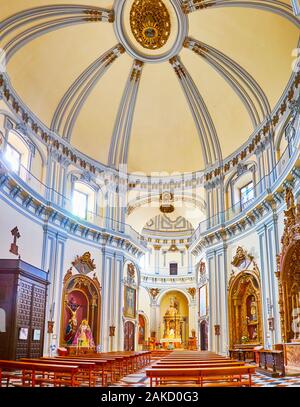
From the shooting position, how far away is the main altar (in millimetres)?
35666

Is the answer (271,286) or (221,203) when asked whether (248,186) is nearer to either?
(221,203)

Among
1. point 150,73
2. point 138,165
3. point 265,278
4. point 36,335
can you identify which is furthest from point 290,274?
point 138,165

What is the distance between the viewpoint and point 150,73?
2492 centimetres

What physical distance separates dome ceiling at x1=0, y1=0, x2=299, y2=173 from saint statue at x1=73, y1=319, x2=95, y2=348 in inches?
417

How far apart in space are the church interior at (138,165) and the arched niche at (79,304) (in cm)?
9

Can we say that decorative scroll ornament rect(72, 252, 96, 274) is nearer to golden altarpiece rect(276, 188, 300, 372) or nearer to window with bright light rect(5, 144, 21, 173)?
window with bright light rect(5, 144, 21, 173)

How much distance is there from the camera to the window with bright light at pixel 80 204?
81.7 feet

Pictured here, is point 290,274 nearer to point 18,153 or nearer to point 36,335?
point 36,335

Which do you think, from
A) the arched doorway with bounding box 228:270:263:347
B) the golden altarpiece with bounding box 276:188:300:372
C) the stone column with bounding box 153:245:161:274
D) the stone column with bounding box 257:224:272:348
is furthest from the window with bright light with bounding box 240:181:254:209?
the stone column with bounding box 153:245:161:274

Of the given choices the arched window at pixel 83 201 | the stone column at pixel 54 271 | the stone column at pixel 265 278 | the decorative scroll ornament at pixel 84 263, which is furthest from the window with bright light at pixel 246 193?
the stone column at pixel 54 271

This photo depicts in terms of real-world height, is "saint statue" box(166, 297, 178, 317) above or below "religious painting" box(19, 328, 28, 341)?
above

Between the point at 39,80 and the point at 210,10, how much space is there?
30.6ft

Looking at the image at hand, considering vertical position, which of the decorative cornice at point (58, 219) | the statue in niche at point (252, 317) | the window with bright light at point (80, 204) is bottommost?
the statue in niche at point (252, 317)

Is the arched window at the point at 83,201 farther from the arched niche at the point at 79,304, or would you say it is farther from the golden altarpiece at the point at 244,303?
the golden altarpiece at the point at 244,303
